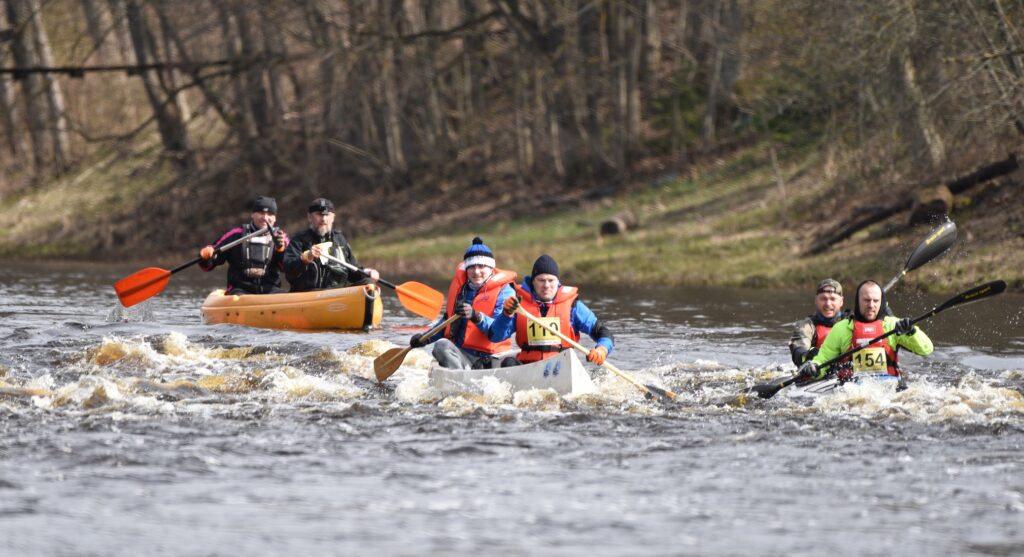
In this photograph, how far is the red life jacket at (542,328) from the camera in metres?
11.1

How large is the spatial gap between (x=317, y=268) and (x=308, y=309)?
0.59 meters

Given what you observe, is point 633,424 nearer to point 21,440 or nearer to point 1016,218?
point 21,440

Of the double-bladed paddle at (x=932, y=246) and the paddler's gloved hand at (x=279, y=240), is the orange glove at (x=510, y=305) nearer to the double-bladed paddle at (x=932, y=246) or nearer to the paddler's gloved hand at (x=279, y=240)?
the double-bladed paddle at (x=932, y=246)

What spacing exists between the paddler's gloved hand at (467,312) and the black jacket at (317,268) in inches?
178

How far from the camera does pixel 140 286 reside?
17031 millimetres

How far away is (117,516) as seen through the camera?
7.22 metres

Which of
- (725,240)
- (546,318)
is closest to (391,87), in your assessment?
(725,240)

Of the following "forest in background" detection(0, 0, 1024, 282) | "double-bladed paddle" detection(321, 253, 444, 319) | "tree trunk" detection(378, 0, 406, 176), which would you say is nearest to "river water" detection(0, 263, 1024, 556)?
"double-bladed paddle" detection(321, 253, 444, 319)

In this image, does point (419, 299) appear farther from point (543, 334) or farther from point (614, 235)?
point (614, 235)

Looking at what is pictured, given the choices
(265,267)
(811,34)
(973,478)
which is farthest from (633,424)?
(811,34)

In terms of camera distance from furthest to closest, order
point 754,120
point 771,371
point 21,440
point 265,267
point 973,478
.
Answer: point 754,120, point 265,267, point 771,371, point 21,440, point 973,478

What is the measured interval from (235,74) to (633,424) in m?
22.8

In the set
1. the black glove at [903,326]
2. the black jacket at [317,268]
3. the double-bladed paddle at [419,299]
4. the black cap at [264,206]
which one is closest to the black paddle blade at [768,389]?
the black glove at [903,326]

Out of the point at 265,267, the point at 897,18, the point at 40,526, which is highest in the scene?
the point at 897,18
